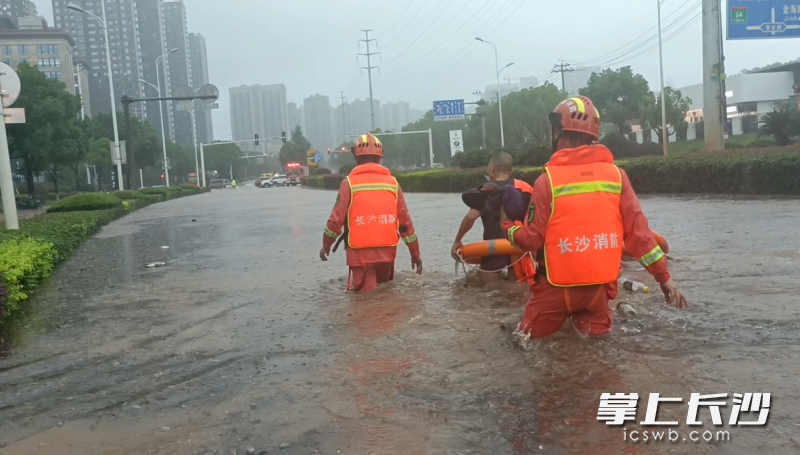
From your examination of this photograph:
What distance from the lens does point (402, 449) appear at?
10.8ft

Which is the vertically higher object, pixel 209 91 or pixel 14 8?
pixel 14 8

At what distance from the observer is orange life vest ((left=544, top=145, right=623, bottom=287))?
4.06 m

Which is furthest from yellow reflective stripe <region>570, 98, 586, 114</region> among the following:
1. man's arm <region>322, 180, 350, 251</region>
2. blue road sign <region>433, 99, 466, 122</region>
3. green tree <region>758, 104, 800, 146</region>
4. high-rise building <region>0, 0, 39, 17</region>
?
high-rise building <region>0, 0, 39, 17</region>

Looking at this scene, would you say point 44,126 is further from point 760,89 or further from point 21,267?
point 760,89

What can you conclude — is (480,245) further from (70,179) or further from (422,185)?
(70,179)

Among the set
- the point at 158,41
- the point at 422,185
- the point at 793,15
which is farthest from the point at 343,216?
the point at 158,41

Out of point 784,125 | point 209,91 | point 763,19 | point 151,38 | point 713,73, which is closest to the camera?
point 763,19

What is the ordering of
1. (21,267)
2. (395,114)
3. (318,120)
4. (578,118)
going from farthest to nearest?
(318,120) < (395,114) < (21,267) < (578,118)

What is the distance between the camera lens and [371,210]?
6559 mm

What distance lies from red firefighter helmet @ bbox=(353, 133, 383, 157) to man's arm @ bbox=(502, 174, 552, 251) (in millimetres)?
2764

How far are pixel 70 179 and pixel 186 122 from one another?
921 inches

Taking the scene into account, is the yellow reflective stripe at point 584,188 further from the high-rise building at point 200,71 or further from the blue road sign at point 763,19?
the high-rise building at point 200,71

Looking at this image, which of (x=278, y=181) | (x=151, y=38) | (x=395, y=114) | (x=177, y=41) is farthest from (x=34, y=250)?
(x=395, y=114)

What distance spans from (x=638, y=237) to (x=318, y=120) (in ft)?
442
